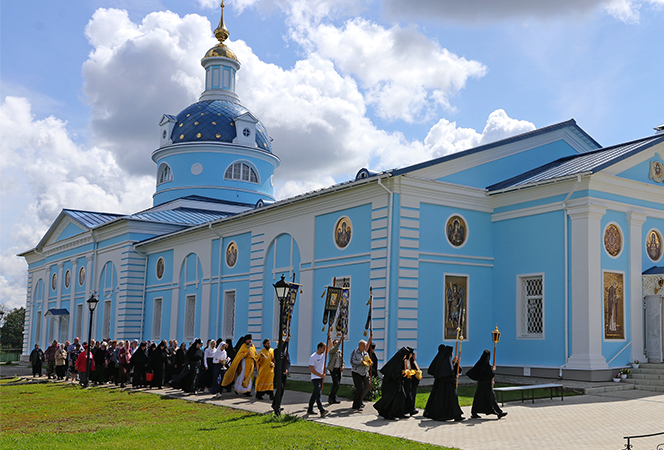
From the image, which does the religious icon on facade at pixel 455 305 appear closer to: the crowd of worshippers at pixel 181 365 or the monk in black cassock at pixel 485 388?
Result: the crowd of worshippers at pixel 181 365

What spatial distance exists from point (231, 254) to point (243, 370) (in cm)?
1052

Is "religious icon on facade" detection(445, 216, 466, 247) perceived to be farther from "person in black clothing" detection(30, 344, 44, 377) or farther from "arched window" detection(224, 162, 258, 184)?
"arched window" detection(224, 162, 258, 184)

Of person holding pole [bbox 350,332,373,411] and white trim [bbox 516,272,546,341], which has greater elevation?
white trim [bbox 516,272,546,341]

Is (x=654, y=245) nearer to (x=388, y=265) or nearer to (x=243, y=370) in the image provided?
(x=388, y=265)

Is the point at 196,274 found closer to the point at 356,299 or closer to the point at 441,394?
the point at 356,299

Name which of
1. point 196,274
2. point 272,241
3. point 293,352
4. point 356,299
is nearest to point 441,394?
point 356,299

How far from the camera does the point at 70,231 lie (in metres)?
38.0

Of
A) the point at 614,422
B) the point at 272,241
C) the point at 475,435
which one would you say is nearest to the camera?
the point at 475,435

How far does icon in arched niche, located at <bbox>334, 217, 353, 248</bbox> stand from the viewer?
20781 millimetres

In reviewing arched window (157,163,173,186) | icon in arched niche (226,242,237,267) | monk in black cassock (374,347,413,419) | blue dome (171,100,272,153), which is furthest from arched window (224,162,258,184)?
monk in black cassock (374,347,413,419)

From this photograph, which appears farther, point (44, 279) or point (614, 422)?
point (44, 279)

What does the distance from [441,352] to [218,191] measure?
1003 inches

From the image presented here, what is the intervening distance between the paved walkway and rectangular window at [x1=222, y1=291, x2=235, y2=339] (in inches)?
411

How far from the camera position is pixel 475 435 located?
1098 cm
